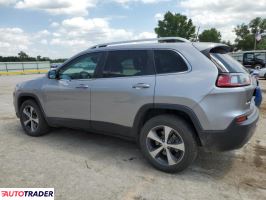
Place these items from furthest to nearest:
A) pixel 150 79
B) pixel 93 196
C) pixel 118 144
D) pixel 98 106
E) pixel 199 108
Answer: pixel 118 144, pixel 98 106, pixel 150 79, pixel 199 108, pixel 93 196

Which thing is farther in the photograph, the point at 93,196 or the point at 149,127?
the point at 149,127

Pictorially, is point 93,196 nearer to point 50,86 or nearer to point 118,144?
point 118,144

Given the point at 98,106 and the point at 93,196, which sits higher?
the point at 98,106

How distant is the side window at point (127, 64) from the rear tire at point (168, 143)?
71 cm

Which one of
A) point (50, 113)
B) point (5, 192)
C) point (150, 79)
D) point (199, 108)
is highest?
point (150, 79)

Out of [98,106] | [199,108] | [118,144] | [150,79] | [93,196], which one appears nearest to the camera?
[93,196]

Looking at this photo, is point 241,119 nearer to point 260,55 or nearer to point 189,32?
point 260,55

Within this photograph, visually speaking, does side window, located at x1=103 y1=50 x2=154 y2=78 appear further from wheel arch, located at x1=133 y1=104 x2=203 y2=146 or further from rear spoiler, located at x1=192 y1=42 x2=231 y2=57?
rear spoiler, located at x1=192 y1=42 x2=231 y2=57

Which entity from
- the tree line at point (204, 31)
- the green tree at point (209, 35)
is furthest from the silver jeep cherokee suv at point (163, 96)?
the green tree at point (209, 35)

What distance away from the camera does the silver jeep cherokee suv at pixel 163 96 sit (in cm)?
337

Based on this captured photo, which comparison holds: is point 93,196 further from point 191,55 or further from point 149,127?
point 191,55

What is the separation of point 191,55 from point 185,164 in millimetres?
1379

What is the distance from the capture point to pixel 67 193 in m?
3.24

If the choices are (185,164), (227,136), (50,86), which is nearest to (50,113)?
(50,86)
